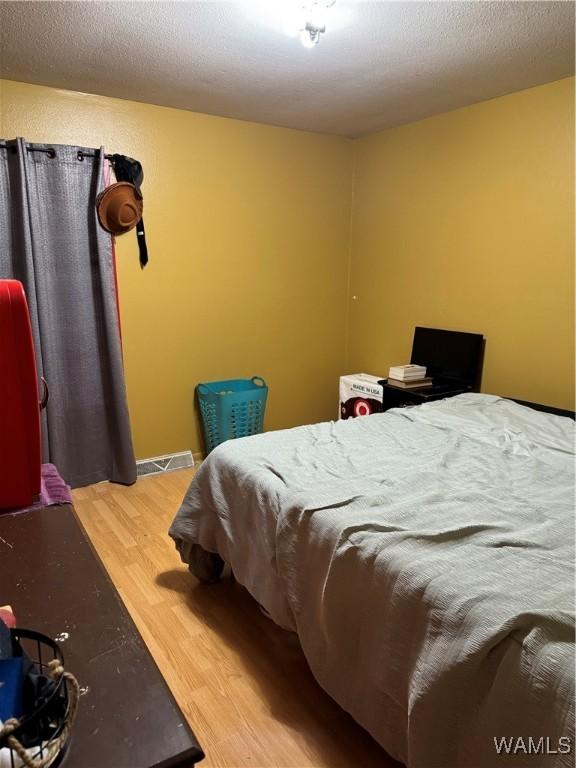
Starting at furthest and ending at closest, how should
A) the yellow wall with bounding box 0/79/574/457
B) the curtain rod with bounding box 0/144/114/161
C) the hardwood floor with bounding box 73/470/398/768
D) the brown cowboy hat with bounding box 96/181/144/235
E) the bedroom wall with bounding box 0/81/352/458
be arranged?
the bedroom wall with bounding box 0/81/352/458 → the brown cowboy hat with bounding box 96/181/144/235 → the yellow wall with bounding box 0/79/574/457 → the curtain rod with bounding box 0/144/114/161 → the hardwood floor with bounding box 73/470/398/768

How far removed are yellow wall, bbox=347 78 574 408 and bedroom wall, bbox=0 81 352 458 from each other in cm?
37

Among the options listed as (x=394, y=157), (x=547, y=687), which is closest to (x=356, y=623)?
(x=547, y=687)

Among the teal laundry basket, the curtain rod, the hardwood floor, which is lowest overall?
the hardwood floor

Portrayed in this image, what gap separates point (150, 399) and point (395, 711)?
261cm

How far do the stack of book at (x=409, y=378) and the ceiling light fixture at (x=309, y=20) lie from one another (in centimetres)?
191

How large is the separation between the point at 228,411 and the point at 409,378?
1216 mm

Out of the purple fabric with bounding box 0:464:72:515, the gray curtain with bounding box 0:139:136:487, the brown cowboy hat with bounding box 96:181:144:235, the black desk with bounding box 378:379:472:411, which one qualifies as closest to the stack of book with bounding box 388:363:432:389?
the black desk with bounding box 378:379:472:411

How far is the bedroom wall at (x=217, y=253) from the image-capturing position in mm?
3113

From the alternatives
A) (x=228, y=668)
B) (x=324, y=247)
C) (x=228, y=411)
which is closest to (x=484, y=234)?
(x=324, y=247)

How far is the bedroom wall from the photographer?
3.11 metres

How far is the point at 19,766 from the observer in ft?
1.76

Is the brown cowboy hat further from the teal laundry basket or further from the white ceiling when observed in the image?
the teal laundry basket

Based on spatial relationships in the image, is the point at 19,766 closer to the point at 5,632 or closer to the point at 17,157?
the point at 5,632

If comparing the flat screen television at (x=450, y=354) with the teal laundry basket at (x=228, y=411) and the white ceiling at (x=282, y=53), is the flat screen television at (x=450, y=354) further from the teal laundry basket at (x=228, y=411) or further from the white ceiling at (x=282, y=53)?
the white ceiling at (x=282, y=53)
